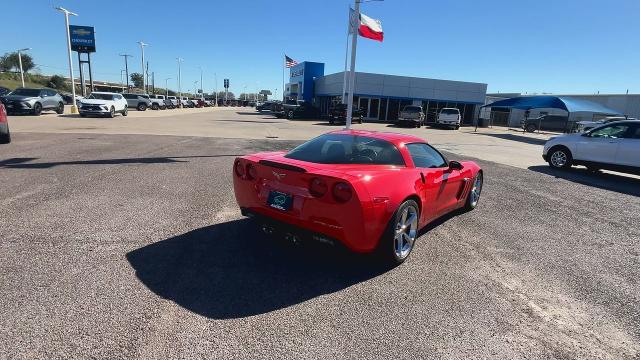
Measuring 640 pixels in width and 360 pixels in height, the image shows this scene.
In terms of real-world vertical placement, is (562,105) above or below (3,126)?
above

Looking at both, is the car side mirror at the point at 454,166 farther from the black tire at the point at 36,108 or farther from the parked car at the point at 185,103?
the parked car at the point at 185,103

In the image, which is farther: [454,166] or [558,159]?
[558,159]

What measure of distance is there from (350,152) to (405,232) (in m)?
1.03

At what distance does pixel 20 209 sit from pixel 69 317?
3.20 m

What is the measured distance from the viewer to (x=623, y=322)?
3.25m

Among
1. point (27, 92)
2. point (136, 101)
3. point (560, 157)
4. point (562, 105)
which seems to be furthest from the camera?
point (136, 101)

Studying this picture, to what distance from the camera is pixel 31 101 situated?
24016 millimetres

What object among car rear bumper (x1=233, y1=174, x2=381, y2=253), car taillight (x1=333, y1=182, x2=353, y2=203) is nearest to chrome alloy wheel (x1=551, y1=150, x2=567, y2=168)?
car rear bumper (x1=233, y1=174, x2=381, y2=253)

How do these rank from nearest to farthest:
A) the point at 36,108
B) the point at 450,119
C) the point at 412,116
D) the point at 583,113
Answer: the point at 36,108
the point at 412,116
the point at 450,119
the point at 583,113

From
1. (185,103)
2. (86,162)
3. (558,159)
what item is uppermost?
(558,159)

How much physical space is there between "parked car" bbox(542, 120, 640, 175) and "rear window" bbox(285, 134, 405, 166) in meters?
9.36

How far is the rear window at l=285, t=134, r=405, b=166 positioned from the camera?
13.8 ft

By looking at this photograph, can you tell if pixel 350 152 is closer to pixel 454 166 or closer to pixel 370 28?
pixel 454 166

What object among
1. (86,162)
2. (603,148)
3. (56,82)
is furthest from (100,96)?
(56,82)
